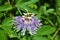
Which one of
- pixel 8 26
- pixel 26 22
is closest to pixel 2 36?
pixel 8 26

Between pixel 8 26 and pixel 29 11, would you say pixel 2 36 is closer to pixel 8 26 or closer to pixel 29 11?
pixel 8 26

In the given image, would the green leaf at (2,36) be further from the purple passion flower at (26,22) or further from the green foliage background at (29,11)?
the purple passion flower at (26,22)

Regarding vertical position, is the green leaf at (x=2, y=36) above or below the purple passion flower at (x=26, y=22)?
below

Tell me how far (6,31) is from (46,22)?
0.54m

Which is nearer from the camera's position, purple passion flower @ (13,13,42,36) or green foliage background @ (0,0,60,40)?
purple passion flower @ (13,13,42,36)

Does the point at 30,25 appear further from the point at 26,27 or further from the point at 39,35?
the point at 39,35

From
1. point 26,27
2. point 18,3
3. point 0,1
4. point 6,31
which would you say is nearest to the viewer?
point 26,27

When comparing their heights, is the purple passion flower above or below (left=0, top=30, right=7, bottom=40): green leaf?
above

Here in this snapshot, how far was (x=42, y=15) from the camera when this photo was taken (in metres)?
2.05

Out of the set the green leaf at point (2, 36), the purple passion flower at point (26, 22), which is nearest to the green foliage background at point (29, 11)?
the green leaf at point (2, 36)

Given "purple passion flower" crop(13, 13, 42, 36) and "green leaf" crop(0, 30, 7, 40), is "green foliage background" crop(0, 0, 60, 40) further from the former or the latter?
"purple passion flower" crop(13, 13, 42, 36)

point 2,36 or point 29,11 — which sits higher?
point 29,11

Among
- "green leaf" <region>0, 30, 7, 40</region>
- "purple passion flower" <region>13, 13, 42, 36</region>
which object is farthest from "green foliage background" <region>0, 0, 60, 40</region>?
"purple passion flower" <region>13, 13, 42, 36</region>

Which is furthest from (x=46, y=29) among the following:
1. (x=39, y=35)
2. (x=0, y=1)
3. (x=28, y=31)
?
(x=0, y=1)
